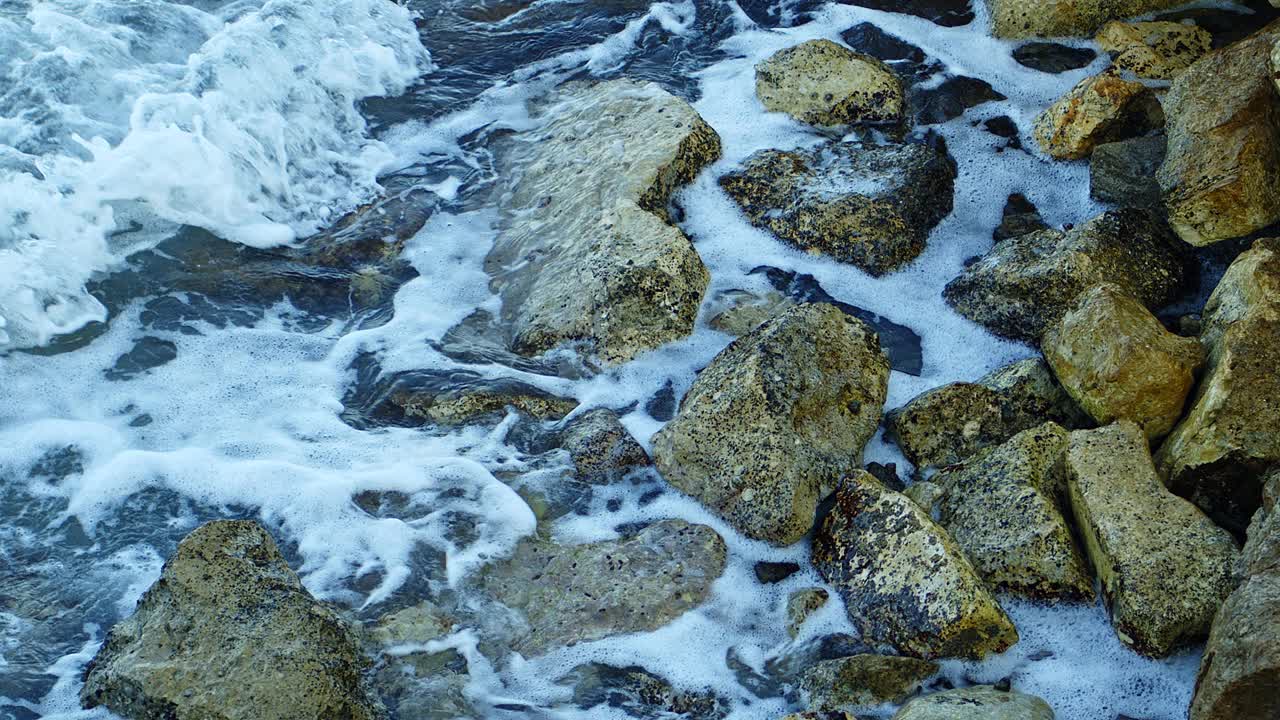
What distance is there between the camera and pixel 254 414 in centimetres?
442

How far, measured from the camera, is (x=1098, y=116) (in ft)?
17.5

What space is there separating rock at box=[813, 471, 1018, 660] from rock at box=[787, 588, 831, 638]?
7cm

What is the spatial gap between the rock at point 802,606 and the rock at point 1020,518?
1.61 feet

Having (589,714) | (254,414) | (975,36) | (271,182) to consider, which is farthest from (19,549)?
(975,36)

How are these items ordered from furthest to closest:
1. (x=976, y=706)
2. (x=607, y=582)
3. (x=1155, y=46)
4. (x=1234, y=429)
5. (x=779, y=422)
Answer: (x=1155, y=46) → (x=779, y=422) → (x=607, y=582) → (x=1234, y=429) → (x=976, y=706)

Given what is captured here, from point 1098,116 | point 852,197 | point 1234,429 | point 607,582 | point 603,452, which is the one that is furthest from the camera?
point 1098,116

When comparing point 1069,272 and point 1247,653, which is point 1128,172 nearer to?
point 1069,272

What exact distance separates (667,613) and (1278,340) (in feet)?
7.25

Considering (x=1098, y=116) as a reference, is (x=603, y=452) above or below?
below

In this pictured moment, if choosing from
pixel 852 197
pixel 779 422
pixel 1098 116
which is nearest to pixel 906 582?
pixel 779 422

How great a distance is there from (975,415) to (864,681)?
131 centimetres

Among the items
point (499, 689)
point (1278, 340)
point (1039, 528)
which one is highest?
point (1278, 340)

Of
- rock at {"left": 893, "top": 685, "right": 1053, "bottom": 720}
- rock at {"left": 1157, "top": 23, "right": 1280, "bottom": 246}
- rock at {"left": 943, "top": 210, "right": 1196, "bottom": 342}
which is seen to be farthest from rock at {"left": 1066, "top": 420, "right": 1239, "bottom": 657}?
rock at {"left": 1157, "top": 23, "right": 1280, "bottom": 246}

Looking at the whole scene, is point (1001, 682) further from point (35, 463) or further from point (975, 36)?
point (975, 36)
